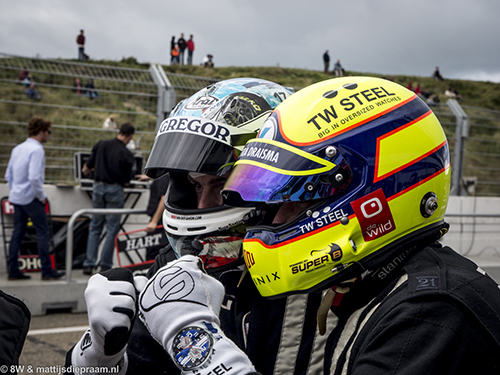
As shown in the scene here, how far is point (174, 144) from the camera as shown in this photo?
2.00 m

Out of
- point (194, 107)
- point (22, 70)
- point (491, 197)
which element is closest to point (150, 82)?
point (22, 70)

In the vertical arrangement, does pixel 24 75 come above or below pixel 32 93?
above

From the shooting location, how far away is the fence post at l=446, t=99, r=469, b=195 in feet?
26.9

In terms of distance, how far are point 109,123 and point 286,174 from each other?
257 inches

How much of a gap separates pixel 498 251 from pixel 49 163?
783 centimetres

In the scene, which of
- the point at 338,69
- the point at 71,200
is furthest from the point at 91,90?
the point at 338,69

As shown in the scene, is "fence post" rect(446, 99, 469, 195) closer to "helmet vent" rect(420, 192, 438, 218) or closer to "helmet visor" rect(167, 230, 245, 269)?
"helmet visor" rect(167, 230, 245, 269)

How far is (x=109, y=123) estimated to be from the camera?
741cm

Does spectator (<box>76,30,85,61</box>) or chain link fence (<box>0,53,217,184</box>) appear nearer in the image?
chain link fence (<box>0,53,217,184</box>)

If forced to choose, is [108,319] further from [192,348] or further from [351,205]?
Answer: [351,205]

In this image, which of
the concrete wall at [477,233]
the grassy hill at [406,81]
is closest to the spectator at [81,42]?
the grassy hill at [406,81]

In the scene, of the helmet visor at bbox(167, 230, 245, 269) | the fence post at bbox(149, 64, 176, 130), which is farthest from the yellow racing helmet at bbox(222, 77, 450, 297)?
the fence post at bbox(149, 64, 176, 130)

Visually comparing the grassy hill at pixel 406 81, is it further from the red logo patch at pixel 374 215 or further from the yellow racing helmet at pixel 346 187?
the red logo patch at pixel 374 215

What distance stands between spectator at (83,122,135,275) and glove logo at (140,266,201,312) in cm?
485
